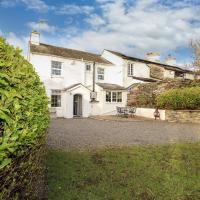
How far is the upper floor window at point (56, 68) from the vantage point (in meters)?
24.9

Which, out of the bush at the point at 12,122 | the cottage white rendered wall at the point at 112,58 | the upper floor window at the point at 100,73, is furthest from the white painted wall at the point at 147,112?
the bush at the point at 12,122

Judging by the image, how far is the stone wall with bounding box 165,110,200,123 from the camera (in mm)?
19334

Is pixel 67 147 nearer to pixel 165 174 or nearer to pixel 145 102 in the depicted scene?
pixel 165 174

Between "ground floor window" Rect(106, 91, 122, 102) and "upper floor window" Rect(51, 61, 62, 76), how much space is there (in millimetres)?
5930

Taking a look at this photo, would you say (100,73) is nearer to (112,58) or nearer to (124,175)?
(112,58)

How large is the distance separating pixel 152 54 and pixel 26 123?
3813 centimetres

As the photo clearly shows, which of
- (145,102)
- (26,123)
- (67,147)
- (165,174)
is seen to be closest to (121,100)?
(145,102)

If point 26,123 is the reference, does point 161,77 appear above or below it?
above

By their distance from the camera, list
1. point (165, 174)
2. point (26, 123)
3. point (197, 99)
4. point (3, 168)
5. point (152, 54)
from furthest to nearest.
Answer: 1. point (152, 54)
2. point (197, 99)
3. point (165, 174)
4. point (26, 123)
5. point (3, 168)

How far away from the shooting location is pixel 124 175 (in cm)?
562

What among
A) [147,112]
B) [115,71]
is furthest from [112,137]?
[115,71]

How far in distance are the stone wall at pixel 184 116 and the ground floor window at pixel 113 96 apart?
8.38 metres

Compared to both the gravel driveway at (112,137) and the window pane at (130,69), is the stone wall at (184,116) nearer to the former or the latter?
the gravel driveway at (112,137)

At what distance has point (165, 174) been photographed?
5.73m
